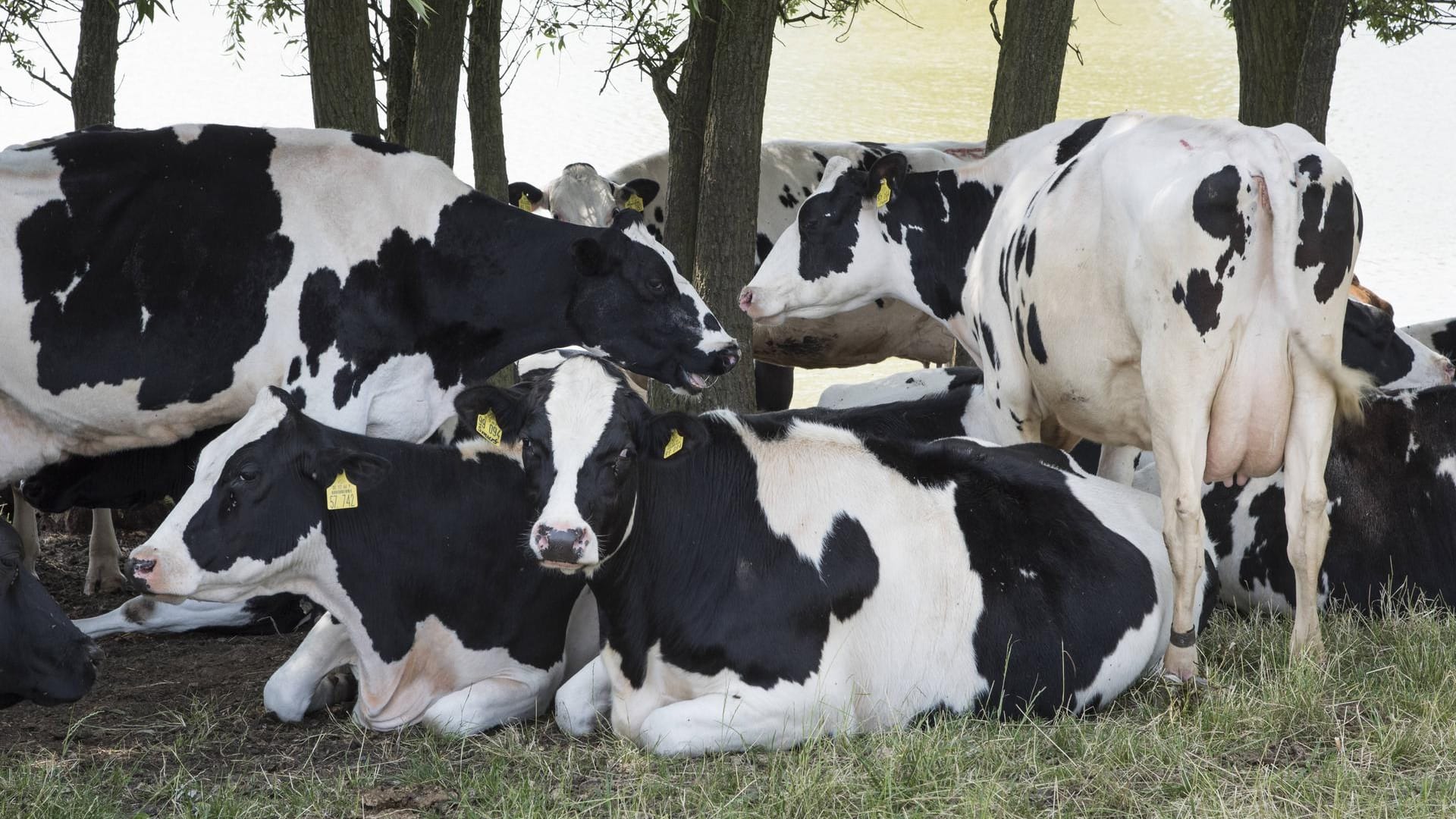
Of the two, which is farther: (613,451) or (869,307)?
(869,307)

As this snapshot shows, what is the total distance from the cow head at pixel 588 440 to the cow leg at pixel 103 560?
3.84 metres

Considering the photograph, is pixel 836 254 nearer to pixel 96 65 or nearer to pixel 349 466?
pixel 349 466

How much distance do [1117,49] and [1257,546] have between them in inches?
1882

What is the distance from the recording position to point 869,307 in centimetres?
1109

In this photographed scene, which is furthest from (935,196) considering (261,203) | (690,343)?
(261,203)

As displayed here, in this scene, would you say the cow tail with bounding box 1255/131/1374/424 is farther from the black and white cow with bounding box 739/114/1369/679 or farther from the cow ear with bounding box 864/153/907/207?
the cow ear with bounding box 864/153/907/207

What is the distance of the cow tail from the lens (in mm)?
5375

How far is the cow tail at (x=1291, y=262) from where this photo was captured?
538cm

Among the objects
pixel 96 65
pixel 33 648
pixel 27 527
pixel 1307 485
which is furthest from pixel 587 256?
pixel 96 65

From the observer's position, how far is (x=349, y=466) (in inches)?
217

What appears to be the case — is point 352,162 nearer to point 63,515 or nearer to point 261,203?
point 261,203

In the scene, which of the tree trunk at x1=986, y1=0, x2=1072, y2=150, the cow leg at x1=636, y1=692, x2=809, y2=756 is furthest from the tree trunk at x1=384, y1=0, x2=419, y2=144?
the cow leg at x1=636, y1=692, x2=809, y2=756

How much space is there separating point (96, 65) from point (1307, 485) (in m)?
9.08

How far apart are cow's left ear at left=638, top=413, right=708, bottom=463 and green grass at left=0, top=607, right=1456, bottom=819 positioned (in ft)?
3.37
